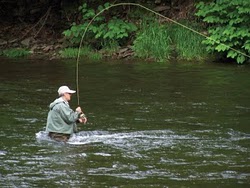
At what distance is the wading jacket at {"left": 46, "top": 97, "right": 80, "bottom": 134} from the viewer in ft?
35.7

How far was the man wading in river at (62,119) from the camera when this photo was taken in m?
10.9

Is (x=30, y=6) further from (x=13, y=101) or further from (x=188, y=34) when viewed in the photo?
(x=13, y=101)

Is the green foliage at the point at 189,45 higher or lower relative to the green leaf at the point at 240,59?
higher

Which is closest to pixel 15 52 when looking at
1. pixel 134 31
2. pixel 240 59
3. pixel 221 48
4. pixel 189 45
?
pixel 134 31

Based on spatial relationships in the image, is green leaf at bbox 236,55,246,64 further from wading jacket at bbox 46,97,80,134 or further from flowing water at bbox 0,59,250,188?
wading jacket at bbox 46,97,80,134

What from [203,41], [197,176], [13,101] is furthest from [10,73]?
[197,176]

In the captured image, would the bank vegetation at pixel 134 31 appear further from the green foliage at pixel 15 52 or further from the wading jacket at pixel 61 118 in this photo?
the wading jacket at pixel 61 118

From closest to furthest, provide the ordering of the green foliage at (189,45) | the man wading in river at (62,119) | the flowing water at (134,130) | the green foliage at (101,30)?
the flowing water at (134,130) → the man wading in river at (62,119) → the green foliage at (189,45) → the green foliage at (101,30)

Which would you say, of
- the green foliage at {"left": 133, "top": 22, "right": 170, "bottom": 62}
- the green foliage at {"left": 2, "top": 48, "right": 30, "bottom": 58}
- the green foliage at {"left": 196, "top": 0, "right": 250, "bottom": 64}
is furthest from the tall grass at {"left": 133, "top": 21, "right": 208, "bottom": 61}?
the green foliage at {"left": 2, "top": 48, "right": 30, "bottom": 58}

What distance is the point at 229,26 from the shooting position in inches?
804

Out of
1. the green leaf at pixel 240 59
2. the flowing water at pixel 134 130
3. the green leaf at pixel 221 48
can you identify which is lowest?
the flowing water at pixel 134 130

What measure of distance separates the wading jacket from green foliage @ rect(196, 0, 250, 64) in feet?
31.0

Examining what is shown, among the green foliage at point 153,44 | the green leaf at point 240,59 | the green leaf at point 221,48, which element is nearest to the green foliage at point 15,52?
the green foliage at point 153,44

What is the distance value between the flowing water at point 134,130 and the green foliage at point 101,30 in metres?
3.35
